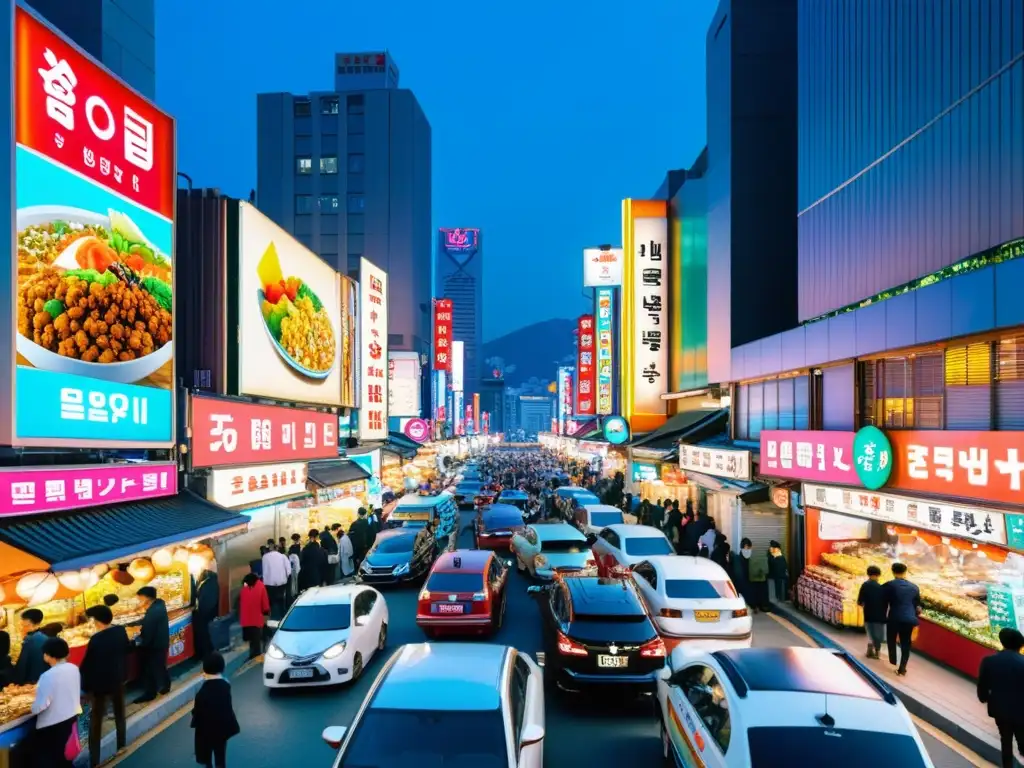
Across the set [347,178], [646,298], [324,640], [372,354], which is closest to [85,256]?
[324,640]

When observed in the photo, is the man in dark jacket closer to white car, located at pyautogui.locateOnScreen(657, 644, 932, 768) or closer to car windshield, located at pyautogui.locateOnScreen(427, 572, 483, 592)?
car windshield, located at pyautogui.locateOnScreen(427, 572, 483, 592)

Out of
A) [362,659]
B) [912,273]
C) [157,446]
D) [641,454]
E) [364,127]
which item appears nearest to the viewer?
[362,659]

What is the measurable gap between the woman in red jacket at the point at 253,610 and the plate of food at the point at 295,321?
29.6 feet

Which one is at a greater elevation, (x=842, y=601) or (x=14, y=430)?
(x=14, y=430)

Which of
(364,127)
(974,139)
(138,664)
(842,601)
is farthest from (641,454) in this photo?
(364,127)

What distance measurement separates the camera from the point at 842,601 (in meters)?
14.5

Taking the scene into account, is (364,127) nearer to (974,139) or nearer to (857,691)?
(974,139)

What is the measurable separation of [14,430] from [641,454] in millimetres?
25078

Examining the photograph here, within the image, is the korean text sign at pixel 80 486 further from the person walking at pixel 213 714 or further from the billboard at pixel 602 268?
the billboard at pixel 602 268

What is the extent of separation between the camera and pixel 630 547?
17.6 m

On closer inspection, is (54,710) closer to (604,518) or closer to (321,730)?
(321,730)

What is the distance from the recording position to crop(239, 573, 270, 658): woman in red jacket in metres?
12.7

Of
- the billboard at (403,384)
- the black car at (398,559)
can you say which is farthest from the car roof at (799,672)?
the billboard at (403,384)

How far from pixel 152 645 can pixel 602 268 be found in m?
34.8
